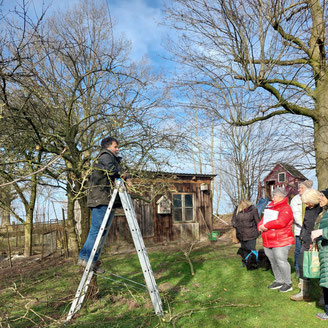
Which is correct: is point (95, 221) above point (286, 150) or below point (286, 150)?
below

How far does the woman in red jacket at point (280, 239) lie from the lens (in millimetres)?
4922

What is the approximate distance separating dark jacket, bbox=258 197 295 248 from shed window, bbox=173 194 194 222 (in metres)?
10.9

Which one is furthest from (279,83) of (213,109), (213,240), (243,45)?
(213,240)

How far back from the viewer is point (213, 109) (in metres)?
9.23

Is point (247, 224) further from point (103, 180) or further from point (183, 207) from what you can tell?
point (183, 207)

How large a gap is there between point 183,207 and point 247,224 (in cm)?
936

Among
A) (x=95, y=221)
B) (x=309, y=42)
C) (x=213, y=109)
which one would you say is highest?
(x=309, y=42)

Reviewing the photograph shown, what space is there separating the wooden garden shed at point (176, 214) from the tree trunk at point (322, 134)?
24.6 feet

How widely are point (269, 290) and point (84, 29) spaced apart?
43.3 feet

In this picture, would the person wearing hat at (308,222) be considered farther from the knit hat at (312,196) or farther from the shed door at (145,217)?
the shed door at (145,217)

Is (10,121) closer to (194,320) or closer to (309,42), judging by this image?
(194,320)

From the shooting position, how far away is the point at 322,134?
299 inches

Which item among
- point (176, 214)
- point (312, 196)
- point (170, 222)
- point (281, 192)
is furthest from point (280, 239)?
point (176, 214)

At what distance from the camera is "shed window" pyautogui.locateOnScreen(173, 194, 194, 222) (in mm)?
15984
